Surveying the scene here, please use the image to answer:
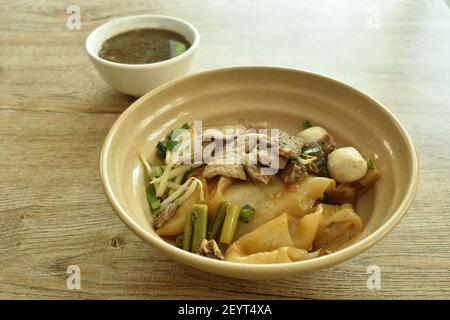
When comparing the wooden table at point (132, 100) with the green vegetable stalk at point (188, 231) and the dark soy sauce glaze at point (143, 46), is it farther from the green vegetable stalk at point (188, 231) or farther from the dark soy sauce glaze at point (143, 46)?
the dark soy sauce glaze at point (143, 46)

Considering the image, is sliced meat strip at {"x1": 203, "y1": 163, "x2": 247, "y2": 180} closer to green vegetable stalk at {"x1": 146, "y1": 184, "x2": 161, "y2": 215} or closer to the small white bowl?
green vegetable stalk at {"x1": 146, "y1": 184, "x2": 161, "y2": 215}

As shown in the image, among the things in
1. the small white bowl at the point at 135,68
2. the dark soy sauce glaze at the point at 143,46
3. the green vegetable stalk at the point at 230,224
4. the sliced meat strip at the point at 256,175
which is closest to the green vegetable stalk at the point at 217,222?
the green vegetable stalk at the point at 230,224

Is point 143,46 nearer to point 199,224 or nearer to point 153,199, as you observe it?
point 153,199

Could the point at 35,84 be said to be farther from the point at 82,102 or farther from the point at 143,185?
the point at 143,185

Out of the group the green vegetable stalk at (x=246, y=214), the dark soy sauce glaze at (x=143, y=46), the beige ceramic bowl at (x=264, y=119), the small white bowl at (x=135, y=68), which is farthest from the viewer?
the dark soy sauce glaze at (x=143, y=46)

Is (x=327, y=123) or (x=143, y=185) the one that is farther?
(x=327, y=123)

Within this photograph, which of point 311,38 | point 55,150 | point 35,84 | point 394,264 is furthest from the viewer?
point 311,38

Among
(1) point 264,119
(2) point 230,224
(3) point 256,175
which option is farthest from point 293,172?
(1) point 264,119

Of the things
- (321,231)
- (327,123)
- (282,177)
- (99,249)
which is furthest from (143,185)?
(327,123)
